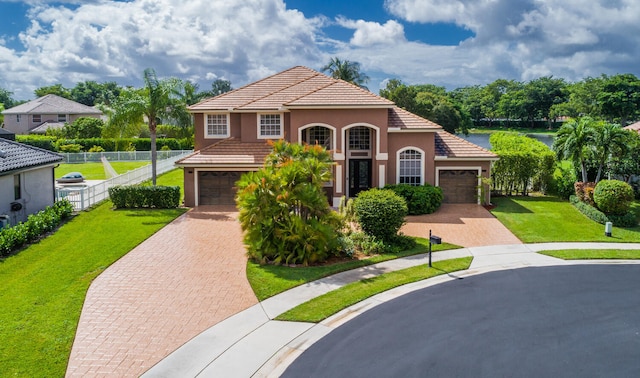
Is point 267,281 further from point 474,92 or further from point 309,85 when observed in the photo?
point 474,92

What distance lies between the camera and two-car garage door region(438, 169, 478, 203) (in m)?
27.9

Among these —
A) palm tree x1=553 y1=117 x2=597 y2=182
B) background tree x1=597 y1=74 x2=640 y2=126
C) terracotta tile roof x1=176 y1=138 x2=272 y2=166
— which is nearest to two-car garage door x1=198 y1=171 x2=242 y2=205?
terracotta tile roof x1=176 y1=138 x2=272 y2=166

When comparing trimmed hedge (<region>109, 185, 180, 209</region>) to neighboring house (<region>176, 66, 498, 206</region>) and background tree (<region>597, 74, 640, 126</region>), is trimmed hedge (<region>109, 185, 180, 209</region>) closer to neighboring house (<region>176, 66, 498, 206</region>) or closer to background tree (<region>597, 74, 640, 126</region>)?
neighboring house (<region>176, 66, 498, 206</region>)

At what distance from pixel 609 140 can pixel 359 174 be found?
1224cm

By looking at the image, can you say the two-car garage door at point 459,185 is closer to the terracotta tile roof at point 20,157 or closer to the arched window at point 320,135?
the arched window at point 320,135

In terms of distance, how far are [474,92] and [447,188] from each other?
394ft

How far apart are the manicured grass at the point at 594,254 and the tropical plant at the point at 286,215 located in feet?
26.8

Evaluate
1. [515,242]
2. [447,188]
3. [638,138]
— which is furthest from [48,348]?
[638,138]

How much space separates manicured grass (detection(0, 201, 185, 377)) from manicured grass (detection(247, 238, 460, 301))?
469cm

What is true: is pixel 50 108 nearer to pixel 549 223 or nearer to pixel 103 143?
pixel 103 143

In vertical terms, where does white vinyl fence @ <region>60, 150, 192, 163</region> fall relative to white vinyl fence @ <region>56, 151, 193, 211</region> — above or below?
above

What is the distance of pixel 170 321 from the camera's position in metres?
12.5

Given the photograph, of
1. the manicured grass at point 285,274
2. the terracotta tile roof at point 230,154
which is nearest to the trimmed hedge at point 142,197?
the terracotta tile roof at point 230,154


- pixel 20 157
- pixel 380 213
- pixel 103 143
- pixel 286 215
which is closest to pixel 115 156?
pixel 103 143
